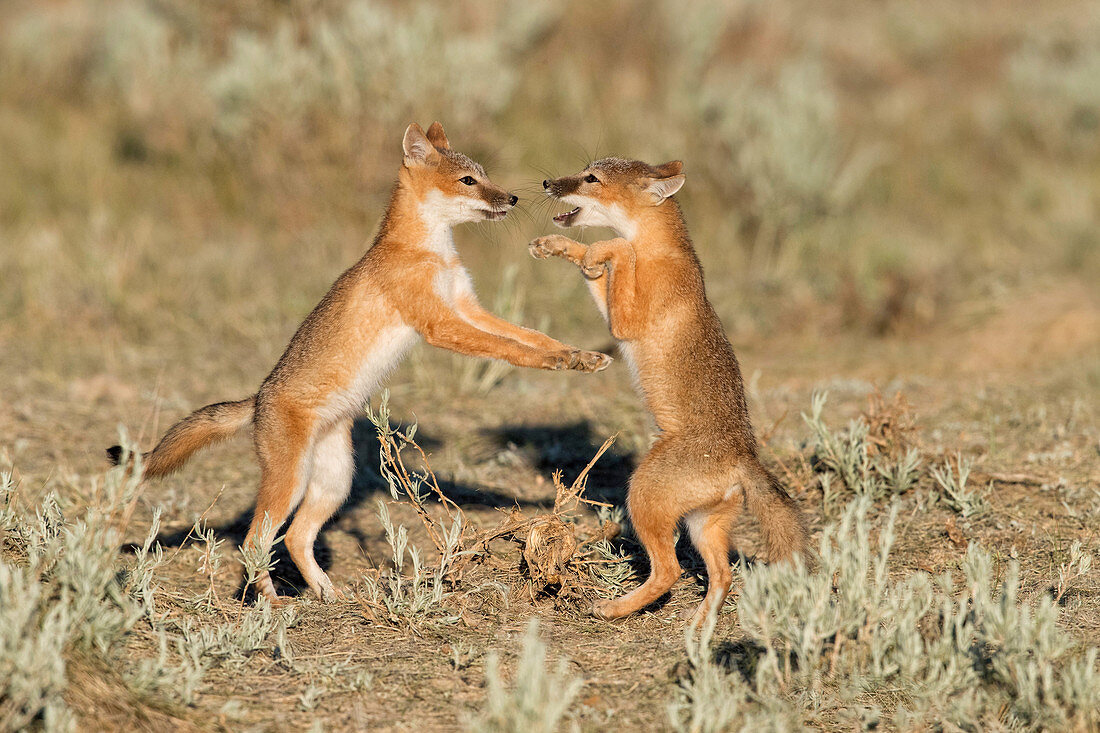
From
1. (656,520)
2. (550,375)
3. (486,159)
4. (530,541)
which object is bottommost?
(530,541)

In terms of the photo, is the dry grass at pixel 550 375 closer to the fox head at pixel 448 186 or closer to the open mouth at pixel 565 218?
the fox head at pixel 448 186

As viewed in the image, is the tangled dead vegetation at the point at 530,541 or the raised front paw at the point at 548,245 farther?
the raised front paw at the point at 548,245

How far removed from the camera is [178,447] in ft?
15.6

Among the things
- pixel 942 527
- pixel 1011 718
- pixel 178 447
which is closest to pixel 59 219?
pixel 178 447

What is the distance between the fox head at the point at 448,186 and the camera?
4.96 m

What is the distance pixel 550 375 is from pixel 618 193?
339cm

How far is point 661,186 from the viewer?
4738mm

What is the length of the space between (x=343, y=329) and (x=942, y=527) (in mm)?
3126

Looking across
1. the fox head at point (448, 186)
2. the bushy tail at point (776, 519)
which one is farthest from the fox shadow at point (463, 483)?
the fox head at point (448, 186)

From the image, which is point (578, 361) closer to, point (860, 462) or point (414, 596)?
point (414, 596)

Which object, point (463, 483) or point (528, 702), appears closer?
point (528, 702)

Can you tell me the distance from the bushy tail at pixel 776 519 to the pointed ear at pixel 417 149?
2.30 metres

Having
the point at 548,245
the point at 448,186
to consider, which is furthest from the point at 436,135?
the point at 548,245

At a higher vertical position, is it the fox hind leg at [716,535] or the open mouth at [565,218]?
the open mouth at [565,218]
